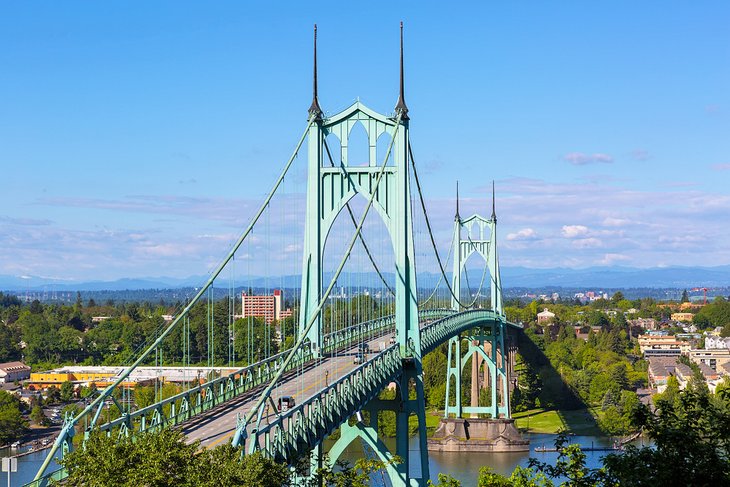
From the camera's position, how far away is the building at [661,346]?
123438mm

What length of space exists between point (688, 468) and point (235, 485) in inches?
239

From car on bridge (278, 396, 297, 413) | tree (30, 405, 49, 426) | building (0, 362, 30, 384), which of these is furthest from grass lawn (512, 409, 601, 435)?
car on bridge (278, 396, 297, 413)

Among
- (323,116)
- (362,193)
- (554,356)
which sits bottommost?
(554,356)

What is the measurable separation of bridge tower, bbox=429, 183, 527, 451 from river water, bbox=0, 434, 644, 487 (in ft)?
5.26

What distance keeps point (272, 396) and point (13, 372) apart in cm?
7774

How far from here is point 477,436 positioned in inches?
2623

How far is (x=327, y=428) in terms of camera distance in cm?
2478

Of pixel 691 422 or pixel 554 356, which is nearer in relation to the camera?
pixel 691 422

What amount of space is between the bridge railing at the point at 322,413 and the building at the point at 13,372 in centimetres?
7272

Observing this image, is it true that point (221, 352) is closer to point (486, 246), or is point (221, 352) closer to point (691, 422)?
point (486, 246)

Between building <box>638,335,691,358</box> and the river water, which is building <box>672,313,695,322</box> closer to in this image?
building <box>638,335,691,358</box>

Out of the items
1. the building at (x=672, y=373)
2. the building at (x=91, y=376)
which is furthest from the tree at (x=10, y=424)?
the building at (x=672, y=373)

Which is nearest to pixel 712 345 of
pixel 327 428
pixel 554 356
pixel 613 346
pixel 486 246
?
pixel 613 346

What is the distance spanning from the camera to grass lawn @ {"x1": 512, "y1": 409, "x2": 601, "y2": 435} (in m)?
71.2
